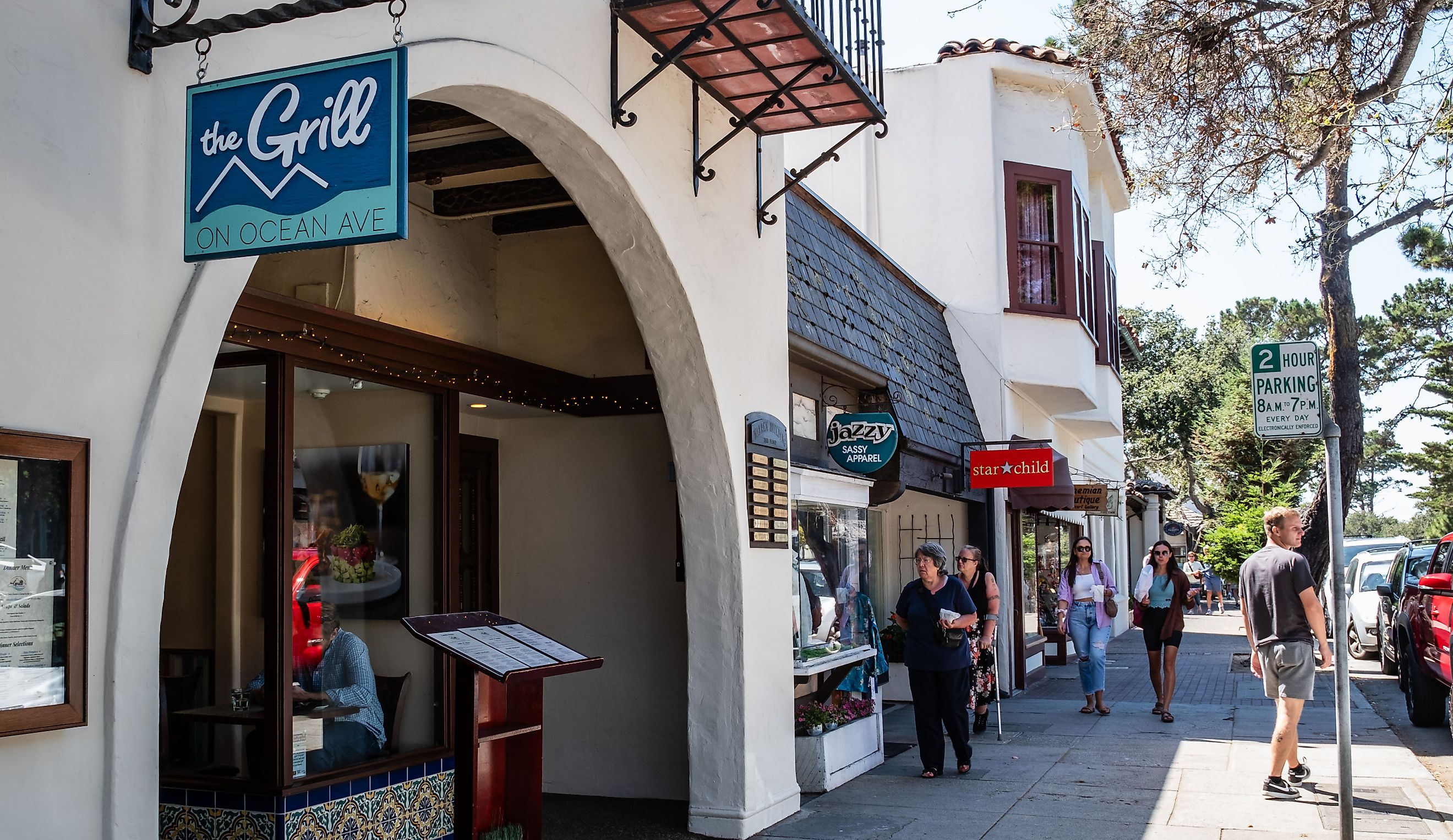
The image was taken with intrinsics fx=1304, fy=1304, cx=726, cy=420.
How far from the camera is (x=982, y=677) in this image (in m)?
11.5

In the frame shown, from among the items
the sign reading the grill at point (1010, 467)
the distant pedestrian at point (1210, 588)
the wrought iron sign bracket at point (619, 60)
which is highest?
the wrought iron sign bracket at point (619, 60)

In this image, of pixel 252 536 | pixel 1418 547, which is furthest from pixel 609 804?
pixel 1418 547

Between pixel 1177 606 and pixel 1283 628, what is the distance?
4.04 metres

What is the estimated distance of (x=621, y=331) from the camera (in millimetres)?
8852

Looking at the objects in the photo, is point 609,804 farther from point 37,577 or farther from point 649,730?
point 37,577

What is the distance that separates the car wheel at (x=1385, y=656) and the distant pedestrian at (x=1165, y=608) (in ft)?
20.7

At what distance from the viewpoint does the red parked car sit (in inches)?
417

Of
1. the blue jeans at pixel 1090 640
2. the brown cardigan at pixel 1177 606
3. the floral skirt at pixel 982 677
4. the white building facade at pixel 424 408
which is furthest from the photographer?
the blue jeans at pixel 1090 640

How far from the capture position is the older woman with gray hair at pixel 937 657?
9.44 metres

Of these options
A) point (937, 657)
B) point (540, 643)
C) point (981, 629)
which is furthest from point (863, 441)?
point (540, 643)

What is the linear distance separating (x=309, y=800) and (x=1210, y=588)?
119 ft

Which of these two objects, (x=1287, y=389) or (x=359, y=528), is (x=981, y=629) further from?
(x=359, y=528)

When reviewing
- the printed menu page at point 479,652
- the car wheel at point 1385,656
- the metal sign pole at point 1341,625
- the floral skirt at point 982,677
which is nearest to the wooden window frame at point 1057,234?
the floral skirt at point 982,677

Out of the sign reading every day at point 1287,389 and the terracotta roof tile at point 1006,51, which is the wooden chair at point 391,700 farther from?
the terracotta roof tile at point 1006,51
